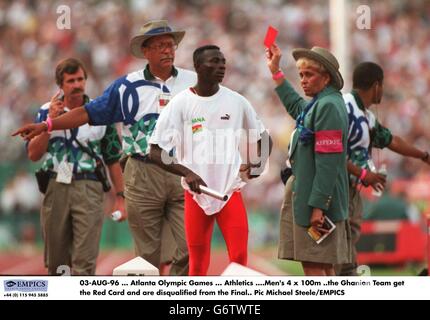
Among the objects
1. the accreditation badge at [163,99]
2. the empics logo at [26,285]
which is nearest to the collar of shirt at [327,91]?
the accreditation badge at [163,99]

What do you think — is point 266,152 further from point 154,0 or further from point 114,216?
point 154,0

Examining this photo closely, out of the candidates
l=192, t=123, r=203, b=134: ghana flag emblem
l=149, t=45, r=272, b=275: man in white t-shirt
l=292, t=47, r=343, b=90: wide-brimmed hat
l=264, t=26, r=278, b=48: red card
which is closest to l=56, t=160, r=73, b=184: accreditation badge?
l=149, t=45, r=272, b=275: man in white t-shirt

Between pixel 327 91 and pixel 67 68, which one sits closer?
pixel 327 91

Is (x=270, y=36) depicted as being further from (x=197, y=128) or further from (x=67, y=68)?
(x=67, y=68)

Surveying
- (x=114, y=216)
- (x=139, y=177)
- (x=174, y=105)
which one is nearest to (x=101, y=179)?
(x=114, y=216)

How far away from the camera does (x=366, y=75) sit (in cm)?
787

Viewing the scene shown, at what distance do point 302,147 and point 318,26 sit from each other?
9432mm

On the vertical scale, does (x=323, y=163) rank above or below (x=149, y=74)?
below

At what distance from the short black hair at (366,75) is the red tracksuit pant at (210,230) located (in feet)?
5.14

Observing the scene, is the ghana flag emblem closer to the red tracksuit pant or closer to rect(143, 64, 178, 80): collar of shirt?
the red tracksuit pant

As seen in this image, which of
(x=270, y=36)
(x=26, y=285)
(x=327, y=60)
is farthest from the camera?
(x=270, y=36)

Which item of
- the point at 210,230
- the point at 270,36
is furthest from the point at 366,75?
the point at 210,230

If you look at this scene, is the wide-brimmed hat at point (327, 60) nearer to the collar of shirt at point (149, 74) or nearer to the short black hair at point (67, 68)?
the collar of shirt at point (149, 74)

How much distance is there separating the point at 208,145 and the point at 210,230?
467 mm
